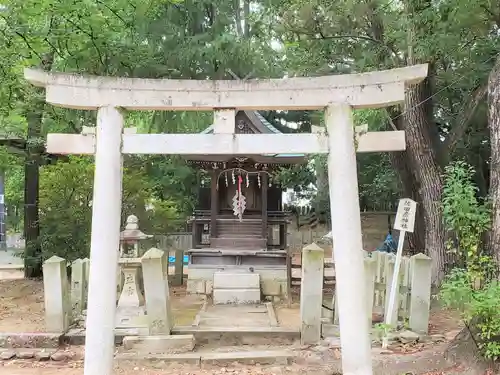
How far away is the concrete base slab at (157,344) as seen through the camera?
Result: 23.7 ft

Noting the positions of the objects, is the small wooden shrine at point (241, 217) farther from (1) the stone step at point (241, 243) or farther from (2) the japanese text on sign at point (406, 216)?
(2) the japanese text on sign at point (406, 216)

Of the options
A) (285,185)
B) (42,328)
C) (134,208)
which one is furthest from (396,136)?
(285,185)

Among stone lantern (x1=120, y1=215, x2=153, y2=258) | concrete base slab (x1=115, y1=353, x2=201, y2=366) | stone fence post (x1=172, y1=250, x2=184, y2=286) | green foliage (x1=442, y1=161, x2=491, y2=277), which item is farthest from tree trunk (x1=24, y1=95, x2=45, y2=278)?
green foliage (x1=442, y1=161, x2=491, y2=277)

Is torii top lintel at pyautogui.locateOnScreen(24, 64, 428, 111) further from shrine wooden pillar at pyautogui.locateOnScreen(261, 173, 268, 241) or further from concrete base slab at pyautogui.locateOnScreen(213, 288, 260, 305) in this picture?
shrine wooden pillar at pyautogui.locateOnScreen(261, 173, 268, 241)

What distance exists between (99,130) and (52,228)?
8.38 meters

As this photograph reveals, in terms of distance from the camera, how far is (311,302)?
7.50m

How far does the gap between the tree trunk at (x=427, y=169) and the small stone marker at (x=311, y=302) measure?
4515 millimetres

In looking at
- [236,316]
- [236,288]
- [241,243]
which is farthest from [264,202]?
[236,316]

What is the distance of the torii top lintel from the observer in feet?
17.7

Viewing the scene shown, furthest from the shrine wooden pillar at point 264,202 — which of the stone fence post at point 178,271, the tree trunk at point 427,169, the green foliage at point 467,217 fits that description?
the green foliage at point 467,217

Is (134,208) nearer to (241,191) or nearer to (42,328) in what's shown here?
(241,191)

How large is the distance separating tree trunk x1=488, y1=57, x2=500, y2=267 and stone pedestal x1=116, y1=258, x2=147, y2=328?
5.93m

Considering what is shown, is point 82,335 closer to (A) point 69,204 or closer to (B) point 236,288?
(B) point 236,288

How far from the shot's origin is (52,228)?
12.9 metres
